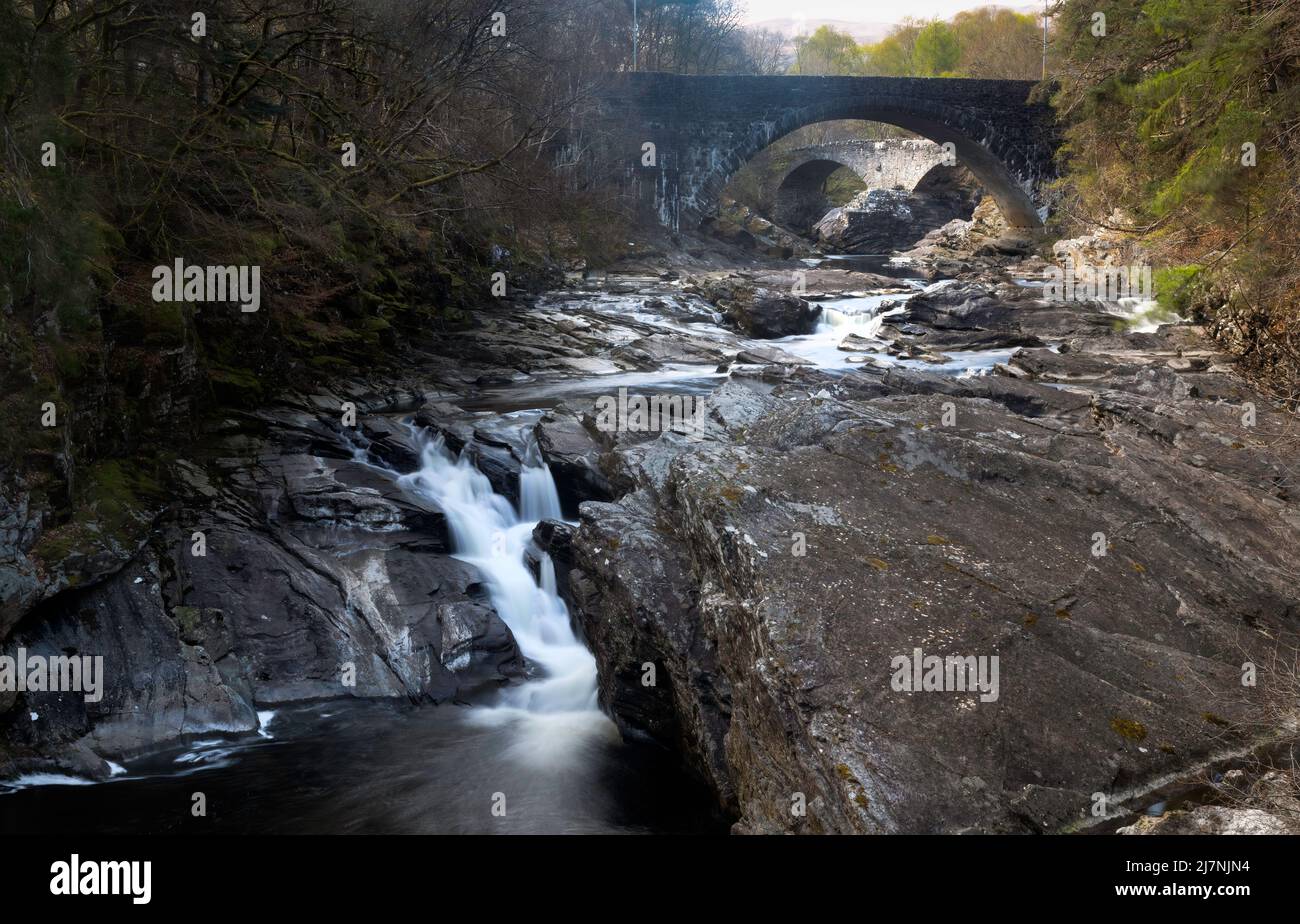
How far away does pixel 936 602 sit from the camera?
6.09m

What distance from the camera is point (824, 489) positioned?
24.3ft

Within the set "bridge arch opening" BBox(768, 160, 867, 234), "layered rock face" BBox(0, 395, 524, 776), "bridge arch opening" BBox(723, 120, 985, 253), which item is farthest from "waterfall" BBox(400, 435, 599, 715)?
"bridge arch opening" BBox(768, 160, 867, 234)

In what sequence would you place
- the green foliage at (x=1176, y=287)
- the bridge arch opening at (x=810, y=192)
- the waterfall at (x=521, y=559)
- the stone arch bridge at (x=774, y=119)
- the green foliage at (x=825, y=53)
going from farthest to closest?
the green foliage at (x=825, y=53), the bridge arch opening at (x=810, y=192), the stone arch bridge at (x=774, y=119), the green foliage at (x=1176, y=287), the waterfall at (x=521, y=559)

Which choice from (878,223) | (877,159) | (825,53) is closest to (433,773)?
(878,223)

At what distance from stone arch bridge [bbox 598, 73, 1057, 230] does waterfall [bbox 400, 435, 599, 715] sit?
→ 1139 inches

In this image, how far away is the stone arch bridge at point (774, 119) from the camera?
129ft

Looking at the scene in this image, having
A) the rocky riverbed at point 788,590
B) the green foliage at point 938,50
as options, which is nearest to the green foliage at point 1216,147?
the rocky riverbed at point 788,590

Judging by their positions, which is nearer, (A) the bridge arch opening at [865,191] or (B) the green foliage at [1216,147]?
(B) the green foliage at [1216,147]

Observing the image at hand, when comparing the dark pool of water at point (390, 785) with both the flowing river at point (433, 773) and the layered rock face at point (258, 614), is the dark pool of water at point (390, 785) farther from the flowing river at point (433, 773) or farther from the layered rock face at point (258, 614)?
the layered rock face at point (258, 614)

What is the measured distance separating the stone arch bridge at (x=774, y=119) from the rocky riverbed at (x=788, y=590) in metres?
27.8

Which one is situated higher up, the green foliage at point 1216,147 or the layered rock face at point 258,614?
the green foliage at point 1216,147

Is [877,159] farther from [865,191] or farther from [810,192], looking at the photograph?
[810,192]

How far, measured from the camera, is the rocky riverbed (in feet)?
17.2

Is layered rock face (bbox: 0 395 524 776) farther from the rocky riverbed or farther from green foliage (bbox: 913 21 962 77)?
green foliage (bbox: 913 21 962 77)
